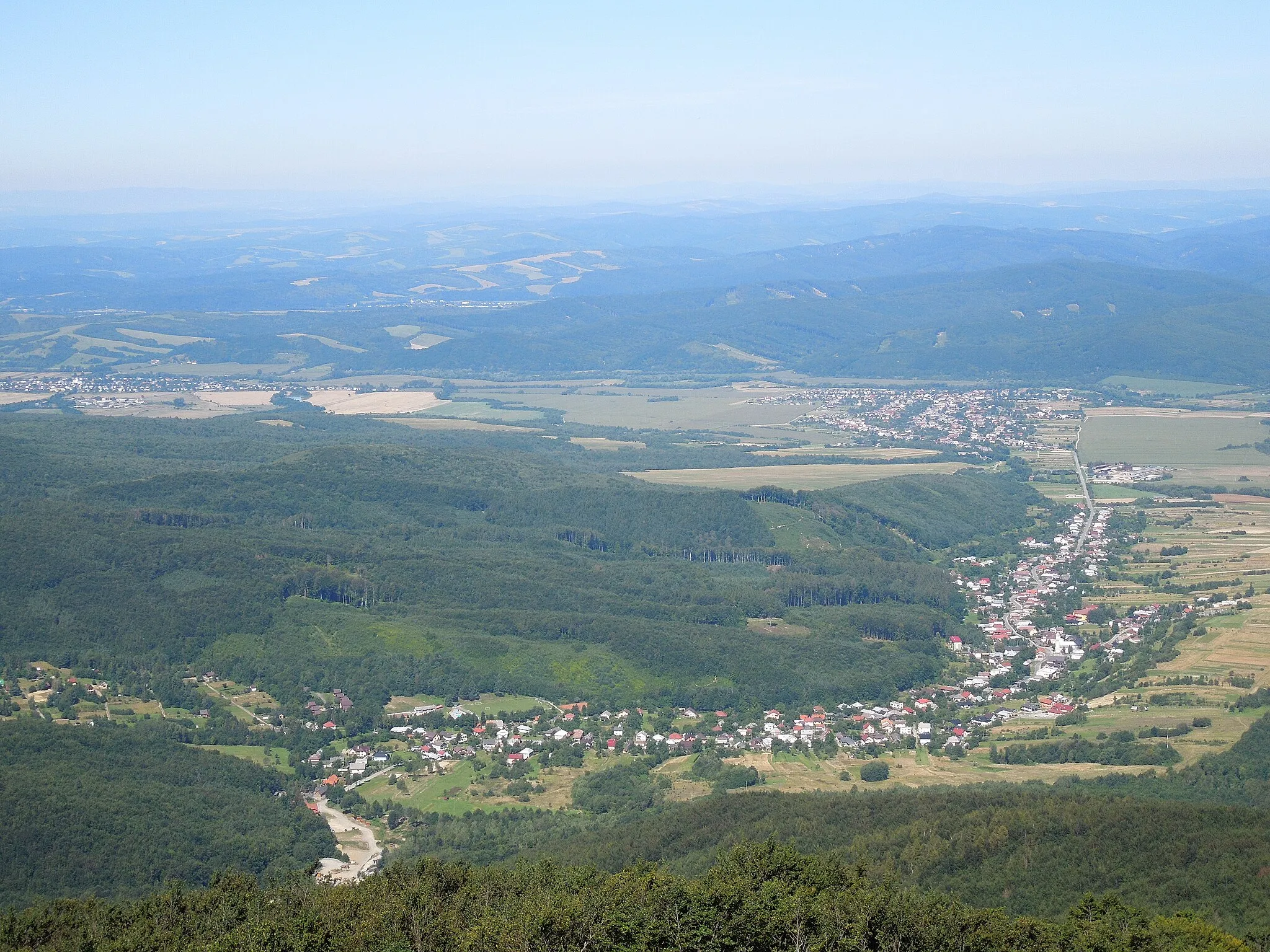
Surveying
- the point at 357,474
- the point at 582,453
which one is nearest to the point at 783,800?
the point at 357,474

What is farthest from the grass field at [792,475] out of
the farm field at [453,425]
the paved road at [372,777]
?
the paved road at [372,777]

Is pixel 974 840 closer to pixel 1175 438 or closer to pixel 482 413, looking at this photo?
pixel 1175 438

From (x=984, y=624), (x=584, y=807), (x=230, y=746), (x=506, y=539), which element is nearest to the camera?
(x=584, y=807)

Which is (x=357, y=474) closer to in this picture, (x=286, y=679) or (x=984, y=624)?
(x=286, y=679)

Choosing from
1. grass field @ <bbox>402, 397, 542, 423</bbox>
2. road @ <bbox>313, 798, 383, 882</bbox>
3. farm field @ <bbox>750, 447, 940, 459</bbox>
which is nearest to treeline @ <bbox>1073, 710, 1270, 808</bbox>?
road @ <bbox>313, 798, 383, 882</bbox>

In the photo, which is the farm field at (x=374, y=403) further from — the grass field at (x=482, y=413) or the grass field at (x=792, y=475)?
the grass field at (x=792, y=475)

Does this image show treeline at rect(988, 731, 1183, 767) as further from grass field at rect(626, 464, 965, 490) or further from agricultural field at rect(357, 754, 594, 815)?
grass field at rect(626, 464, 965, 490)
